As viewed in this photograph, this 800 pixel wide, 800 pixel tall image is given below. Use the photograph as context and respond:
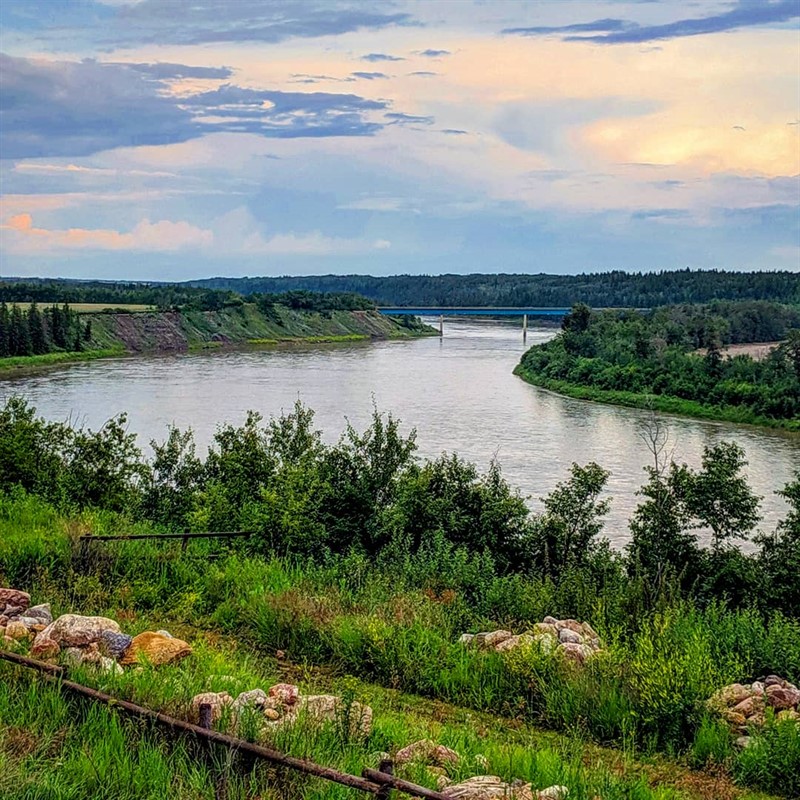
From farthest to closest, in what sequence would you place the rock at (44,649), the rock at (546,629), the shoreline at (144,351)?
the shoreline at (144,351) → the rock at (546,629) → the rock at (44,649)

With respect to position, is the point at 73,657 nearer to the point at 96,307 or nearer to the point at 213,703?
the point at 213,703

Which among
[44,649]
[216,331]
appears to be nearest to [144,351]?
[216,331]

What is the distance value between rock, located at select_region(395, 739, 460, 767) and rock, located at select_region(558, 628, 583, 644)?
2.43m

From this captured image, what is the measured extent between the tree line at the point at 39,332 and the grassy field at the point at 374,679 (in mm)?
58404

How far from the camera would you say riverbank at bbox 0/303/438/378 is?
2896 inches

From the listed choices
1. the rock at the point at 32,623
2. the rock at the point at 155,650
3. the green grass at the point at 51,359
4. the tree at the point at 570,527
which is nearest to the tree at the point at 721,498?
the tree at the point at 570,527

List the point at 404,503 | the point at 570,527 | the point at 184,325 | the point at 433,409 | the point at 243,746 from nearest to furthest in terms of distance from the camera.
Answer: the point at 243,746 → the point at 404,503 → the point at 570,527 → the point at 433,409 → the point at 184,325

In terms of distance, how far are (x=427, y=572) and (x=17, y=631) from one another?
4381mm

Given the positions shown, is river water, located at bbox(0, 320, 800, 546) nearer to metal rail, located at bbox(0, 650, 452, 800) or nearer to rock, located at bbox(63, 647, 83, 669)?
rock, located at bbox(63, 647, 83, 669)

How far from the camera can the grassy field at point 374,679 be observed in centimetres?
440

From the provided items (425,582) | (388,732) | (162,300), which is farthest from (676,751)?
(162,300)

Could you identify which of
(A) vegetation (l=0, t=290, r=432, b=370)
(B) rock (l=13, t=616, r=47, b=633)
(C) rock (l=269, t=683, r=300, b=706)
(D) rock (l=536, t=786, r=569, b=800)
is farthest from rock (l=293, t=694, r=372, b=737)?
(A) vegetation (l=0, t=290, r=432, b=370)

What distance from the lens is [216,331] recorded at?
283 ft

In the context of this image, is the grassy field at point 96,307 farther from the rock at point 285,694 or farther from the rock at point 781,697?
the rock at point 781,697
